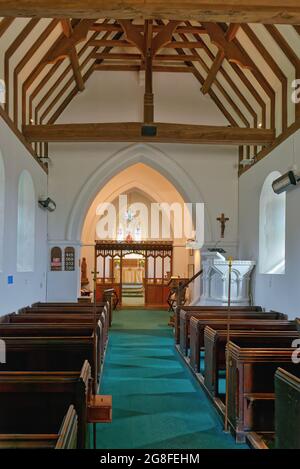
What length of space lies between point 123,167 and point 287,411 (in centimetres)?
841

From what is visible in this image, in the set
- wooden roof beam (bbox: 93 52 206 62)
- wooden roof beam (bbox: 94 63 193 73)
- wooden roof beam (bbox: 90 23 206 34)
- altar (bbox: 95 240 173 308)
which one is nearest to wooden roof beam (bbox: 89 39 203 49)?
wooden roof beam (bbox: 90 23 206 34)

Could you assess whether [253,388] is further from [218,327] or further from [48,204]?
[48,204]

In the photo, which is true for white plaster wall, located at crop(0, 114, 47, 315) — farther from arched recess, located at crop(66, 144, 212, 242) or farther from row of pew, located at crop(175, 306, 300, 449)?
row of pew, located at crop(175, 306, 300, 449)

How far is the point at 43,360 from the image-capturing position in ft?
13.4

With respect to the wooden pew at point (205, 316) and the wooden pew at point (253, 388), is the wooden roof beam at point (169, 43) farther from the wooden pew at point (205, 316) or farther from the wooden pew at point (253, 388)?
the wooden pew at point (253, 388)

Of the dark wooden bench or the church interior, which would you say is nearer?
the dark wooden bench

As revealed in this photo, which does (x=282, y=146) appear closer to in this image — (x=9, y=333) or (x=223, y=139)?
(x=223, y=139)

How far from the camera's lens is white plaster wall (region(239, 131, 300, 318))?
692 cm

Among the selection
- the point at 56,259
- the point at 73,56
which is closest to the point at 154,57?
the point at 73,56

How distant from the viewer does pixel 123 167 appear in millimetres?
10688

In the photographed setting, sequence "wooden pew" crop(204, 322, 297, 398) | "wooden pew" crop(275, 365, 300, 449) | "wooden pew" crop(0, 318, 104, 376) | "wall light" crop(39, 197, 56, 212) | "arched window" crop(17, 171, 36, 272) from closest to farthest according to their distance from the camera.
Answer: "wooden pew" crop(275, 365, 300, 449)
"wooden pew" crop(204, 322, 297, 398)
"wooden pew" crop(0, 318, 104, 376)
"arched window" crop(17, 171, 36, 272)
"wall light" crop(39, 197, 56, 212)

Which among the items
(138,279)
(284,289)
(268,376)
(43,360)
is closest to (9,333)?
(43,360)

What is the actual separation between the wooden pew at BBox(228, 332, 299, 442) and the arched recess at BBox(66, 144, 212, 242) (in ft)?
22.7

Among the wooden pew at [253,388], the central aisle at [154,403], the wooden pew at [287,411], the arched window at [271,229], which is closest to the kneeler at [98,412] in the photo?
the central aisle at [154,403]
